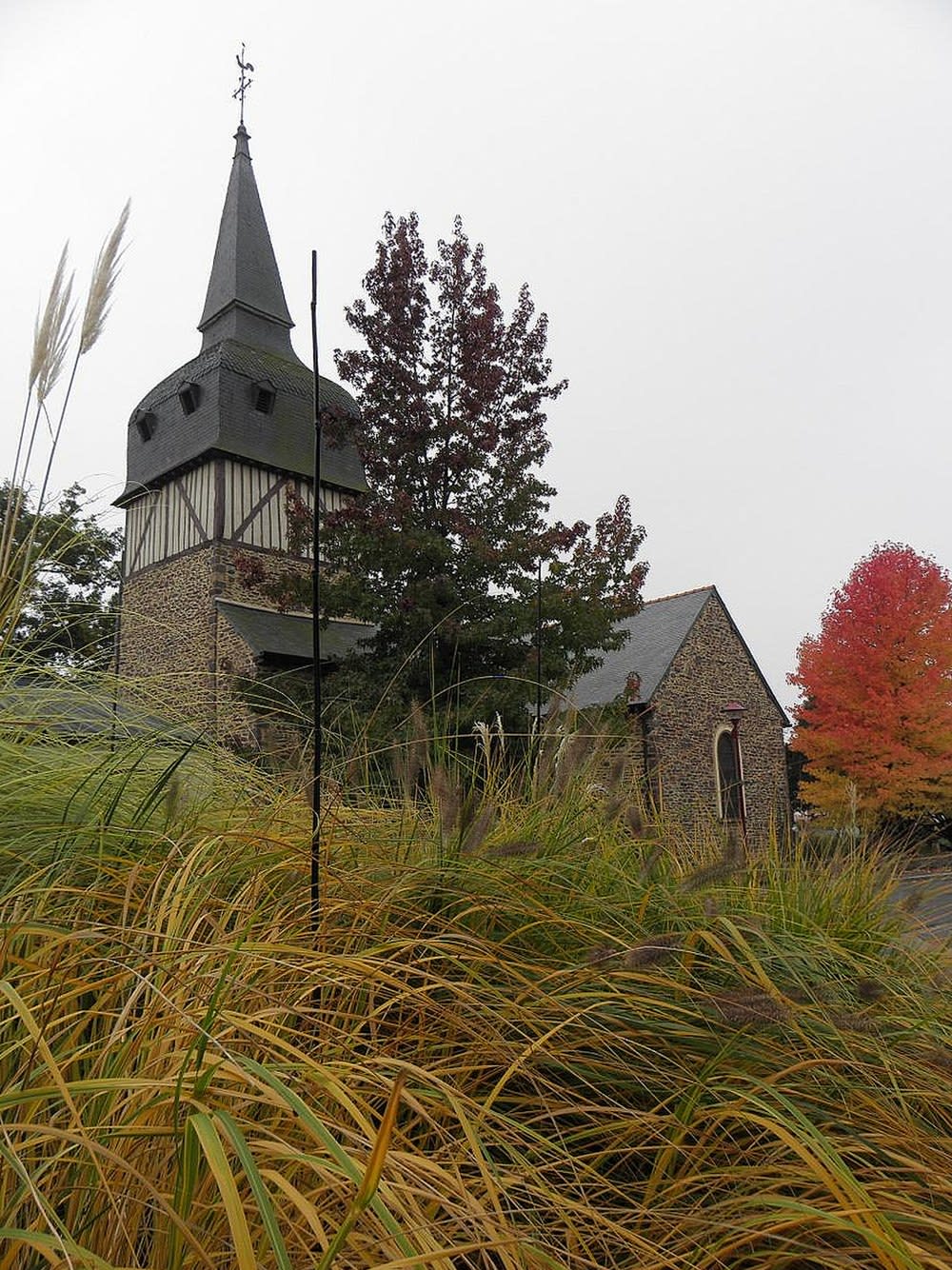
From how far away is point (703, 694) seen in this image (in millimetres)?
19391

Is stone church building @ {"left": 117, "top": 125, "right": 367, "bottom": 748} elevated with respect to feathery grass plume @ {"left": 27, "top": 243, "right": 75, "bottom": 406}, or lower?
elevated

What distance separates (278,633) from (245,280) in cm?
1065

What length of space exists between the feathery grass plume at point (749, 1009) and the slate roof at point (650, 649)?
16.2m

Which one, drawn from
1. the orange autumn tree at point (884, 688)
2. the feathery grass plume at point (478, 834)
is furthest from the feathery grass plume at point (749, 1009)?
the orange autumn tree at point (884, 688)

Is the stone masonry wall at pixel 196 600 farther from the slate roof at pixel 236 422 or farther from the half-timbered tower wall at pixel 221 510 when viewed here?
the slate roof at pixel 236 422

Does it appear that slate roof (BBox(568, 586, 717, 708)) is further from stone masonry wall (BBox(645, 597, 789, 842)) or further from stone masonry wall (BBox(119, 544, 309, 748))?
stone masonry wall (BBox(119, 544, 309, 748))

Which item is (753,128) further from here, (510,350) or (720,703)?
(720,703)

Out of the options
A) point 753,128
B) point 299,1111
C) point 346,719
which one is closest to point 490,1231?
point 299,1111

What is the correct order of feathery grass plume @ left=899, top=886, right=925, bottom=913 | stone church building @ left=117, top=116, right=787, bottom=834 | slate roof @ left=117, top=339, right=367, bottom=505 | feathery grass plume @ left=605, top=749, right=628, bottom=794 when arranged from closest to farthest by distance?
1. feathery grass plume @ left=605, top=749, right=628, bottom=794
2. feathery grass plume @ left=899, top=886, right=925, bottom=913
3. stone church building @ left=117, top=116, right=787, bottom=834
4. slate roof @ left=117, top=339, right=367, bottom=505

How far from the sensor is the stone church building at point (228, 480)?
52.6 ft

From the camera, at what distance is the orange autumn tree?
57.4 feet

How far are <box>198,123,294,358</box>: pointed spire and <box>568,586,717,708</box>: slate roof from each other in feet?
39.0

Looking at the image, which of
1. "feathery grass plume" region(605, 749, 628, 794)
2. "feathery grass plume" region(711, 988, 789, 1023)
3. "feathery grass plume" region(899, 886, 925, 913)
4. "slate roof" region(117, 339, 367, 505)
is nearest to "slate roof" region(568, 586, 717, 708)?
A: "slate roof" region(117, 339, 367, 505)

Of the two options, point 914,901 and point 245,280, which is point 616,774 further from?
point 245,280
